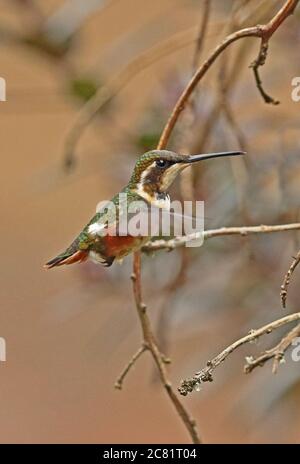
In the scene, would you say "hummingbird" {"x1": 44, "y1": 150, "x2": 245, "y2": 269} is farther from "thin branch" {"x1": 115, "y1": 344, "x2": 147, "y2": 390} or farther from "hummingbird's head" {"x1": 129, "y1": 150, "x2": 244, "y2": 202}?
"thin branch" {"x1": 115, "y1": 344, "x2": 147, "y2": 390}

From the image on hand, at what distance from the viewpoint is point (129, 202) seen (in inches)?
19.8

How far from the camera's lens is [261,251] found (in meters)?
Result: 1.16

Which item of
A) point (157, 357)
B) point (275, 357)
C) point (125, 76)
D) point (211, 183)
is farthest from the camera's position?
point (211, 183)

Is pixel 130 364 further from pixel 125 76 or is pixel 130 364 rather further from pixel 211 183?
pixel 211 183

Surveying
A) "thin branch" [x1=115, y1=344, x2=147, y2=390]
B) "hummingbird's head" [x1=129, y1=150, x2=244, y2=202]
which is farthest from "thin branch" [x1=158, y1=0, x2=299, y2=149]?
"thin branch" [x1=115, y1=344, x2=147, y2=390]

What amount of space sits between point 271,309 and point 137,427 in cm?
211

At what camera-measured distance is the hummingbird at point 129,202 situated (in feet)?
1.57

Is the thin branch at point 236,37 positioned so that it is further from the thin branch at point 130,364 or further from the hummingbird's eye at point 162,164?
the thin branch at point 130,364

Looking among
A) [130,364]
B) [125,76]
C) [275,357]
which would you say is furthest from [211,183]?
[275,357]

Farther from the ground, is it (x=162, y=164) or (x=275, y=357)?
(x=162, y=164)

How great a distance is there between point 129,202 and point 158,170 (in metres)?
0.02

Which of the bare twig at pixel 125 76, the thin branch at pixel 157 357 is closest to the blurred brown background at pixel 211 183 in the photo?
the bare twig at pixel 125 76
